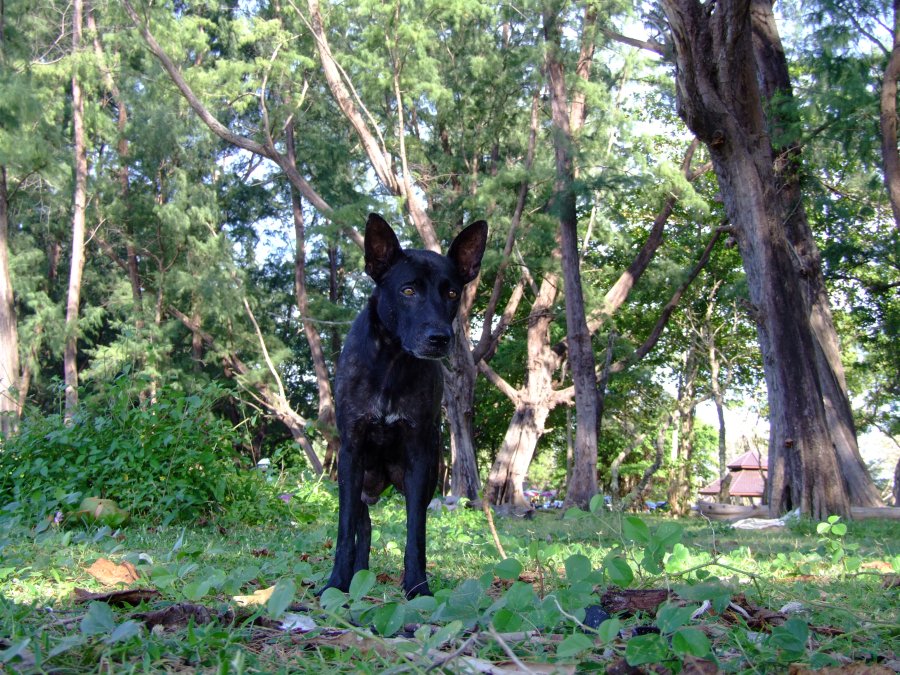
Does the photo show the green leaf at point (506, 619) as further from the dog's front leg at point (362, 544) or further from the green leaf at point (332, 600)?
the dog's front leg at point (362, 544)

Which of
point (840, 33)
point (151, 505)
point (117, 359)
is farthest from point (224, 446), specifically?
point (117, 359)

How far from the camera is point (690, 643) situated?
6.59 feet

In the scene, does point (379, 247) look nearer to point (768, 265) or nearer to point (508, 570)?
point (508, 570)

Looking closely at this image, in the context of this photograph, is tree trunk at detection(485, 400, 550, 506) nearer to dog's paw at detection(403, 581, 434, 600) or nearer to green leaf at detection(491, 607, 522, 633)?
dog's paw at detection(403, 581, 434, 600)

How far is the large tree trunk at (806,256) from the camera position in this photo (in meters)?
15.2

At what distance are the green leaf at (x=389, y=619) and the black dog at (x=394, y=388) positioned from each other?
5.37ft

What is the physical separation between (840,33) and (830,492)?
8.50 metres

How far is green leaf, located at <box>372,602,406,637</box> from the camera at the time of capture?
2246 mm

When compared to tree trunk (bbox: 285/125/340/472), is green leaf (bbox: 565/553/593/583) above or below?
below

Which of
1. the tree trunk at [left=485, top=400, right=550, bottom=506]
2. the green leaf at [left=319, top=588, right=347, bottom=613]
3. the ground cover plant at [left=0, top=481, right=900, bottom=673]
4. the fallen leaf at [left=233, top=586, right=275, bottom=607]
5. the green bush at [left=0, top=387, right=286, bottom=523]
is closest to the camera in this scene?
the ground cover plant at [left=0, top=481, right=900, bottom=673]

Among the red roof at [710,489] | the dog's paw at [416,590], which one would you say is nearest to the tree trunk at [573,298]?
the dog's paw at [416,590]

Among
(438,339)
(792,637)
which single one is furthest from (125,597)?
(792,637)

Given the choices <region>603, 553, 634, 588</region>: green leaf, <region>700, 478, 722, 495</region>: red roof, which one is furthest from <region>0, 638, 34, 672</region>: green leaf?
<region>700, 478, 722, 495</region>: red roof

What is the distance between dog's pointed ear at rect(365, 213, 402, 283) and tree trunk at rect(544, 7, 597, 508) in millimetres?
13528
